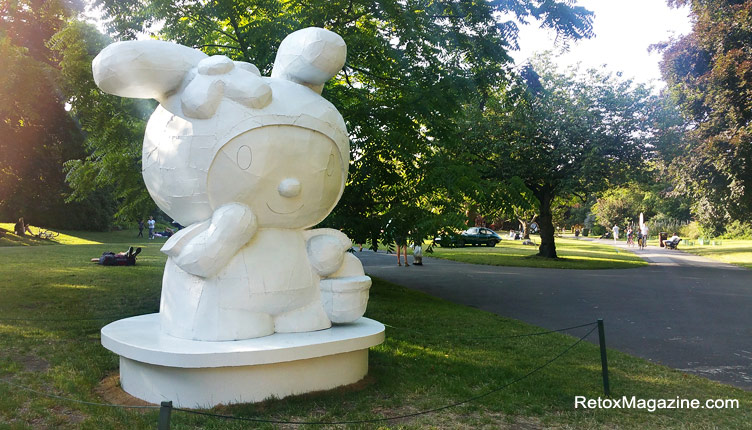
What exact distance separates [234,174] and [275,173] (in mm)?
372

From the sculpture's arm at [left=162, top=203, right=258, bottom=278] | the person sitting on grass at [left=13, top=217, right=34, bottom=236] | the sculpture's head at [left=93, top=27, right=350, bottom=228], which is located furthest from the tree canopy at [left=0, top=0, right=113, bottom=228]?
the person sitting on grass at [left=13, top=217, right=34, bottom=236]

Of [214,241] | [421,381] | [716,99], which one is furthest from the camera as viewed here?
[716,99]

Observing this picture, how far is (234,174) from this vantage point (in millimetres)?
4938

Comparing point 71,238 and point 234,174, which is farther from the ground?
point 234,174

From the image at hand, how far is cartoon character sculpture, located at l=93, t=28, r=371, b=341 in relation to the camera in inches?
193

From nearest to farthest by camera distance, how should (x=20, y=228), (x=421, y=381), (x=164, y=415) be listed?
1. (x=164, y=415)
2. (x=421, y=381)
3. (x=20, y=228)

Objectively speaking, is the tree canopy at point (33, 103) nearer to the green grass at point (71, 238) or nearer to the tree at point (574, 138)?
the green grass at point (71, 238)

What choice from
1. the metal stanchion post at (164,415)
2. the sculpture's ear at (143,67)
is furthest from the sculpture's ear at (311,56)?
the metal stanchion post at (164,415)

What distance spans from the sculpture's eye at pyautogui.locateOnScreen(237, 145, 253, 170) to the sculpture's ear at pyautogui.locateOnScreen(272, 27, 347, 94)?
3.40 ft

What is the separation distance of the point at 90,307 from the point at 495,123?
1544cm

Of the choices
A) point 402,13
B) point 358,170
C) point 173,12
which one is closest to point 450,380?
point 358,170

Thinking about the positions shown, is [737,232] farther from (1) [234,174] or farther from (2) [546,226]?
(1) [234,174]

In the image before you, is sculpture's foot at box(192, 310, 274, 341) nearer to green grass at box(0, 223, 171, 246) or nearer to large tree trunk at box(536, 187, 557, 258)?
large tree trunk at box(536, 187, 557, 258)

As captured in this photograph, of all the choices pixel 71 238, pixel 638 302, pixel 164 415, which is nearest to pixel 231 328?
pixel 164 415
